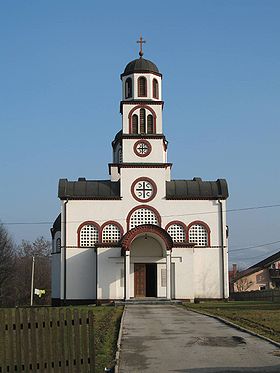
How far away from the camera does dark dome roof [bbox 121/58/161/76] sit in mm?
47875

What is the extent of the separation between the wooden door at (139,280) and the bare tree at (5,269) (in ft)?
87.4

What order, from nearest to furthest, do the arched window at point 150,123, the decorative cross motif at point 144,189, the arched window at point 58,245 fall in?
1. the decorative cross motif at point 144,189
2. the arched window at point 58,245
3. the arched window at point 150,123

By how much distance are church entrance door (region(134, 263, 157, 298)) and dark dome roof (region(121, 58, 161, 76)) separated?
1445 cm

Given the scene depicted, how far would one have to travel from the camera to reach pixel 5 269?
68.4 m

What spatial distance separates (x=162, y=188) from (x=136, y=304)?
893 cm

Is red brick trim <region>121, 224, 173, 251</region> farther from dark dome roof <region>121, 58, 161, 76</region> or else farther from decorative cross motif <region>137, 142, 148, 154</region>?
dark dome roof <region>121, 58, 161, 76</region>

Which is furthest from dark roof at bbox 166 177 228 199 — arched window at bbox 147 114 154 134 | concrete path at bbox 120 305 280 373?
concrete path at bbox 120 305 280 373

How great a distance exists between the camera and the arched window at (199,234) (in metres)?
45.8

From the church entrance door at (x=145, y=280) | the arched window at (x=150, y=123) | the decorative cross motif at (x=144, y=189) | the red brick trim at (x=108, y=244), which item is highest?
the arched window at (x=150, y=123)

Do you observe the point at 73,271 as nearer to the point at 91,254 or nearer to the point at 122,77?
the point at 91,254

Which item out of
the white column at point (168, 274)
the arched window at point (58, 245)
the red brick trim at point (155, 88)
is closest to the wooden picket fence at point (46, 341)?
the white column at point (168, 274)

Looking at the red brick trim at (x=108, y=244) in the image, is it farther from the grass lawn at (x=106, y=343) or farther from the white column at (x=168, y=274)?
the grass lawn at (x=106, y=343)

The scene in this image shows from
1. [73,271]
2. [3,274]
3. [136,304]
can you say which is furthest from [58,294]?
[3,274]

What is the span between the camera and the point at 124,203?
4559cm
